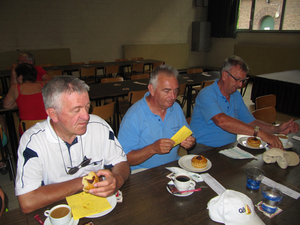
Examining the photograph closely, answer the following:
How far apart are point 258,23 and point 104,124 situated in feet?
28.5

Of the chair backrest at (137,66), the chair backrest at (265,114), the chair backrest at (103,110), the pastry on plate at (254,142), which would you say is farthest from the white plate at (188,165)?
the chair backrest at (137,66)

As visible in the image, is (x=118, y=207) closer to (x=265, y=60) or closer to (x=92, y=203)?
(x=92, y=203)

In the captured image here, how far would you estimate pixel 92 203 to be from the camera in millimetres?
1127

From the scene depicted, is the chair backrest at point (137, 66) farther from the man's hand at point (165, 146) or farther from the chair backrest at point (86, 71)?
the man's hand at point (165, 146)

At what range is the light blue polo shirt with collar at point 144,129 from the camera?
1.70 meters

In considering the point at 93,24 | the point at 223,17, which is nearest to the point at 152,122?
the point at 93,24

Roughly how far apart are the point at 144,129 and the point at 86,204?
77 centimetres

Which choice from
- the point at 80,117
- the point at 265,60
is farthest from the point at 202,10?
the point at 80,117

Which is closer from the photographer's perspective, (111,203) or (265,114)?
(111,203)

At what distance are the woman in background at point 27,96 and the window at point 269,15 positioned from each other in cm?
808

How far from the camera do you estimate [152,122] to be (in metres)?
1.78

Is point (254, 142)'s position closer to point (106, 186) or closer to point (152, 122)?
point (152, 122)

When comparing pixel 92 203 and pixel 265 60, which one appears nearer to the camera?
pixel 92 203

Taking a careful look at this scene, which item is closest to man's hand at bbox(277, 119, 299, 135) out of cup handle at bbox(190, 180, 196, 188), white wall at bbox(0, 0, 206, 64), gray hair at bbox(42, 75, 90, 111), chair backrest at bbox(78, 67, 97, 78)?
cup handle at bbox(190, 180, 196, 188)
